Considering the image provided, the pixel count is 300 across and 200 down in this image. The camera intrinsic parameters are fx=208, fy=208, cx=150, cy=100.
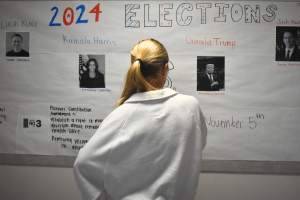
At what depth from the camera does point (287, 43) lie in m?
1.29

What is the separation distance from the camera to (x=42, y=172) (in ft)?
4.66

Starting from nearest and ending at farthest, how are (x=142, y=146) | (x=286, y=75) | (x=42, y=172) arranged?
(x=142, y=146) → (x=286, y=75) → (x=42, y=172)

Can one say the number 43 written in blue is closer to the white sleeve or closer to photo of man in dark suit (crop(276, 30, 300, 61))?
the white sleeve

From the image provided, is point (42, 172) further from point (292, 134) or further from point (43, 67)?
point (292, 134)

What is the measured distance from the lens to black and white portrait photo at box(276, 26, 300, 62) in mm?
1286

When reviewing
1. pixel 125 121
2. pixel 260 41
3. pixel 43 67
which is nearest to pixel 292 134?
pixel 260 41

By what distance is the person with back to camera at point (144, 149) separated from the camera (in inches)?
26.3

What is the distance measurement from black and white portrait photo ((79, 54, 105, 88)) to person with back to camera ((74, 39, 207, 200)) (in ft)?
2.31

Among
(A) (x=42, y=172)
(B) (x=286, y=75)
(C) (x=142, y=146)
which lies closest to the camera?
(C) (x=142, y=146)

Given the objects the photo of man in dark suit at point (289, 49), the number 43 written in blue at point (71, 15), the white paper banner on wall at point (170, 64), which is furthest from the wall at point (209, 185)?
the number 43 written in blue at point (71, 15)

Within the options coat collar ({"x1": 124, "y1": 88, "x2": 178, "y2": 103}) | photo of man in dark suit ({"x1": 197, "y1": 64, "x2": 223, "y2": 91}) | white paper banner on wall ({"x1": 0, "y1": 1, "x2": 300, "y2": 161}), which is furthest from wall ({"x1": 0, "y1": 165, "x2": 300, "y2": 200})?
coat collar ({"x1": 124, "y1": 88, "x2": 178, "y2": 103})

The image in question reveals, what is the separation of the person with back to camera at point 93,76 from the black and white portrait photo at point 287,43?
1.12 m

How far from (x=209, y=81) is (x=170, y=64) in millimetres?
269

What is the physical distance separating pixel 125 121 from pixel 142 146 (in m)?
0.10
